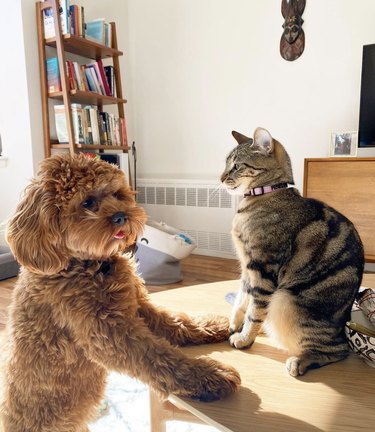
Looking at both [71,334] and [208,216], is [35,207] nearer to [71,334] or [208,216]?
[71,334]

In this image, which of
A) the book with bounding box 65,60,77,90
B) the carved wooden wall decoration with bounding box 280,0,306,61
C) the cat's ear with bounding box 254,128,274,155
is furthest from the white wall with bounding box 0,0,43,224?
the cat's ear with bounding box 254,128,274,155

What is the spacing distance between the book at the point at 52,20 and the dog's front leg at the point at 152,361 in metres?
2.49

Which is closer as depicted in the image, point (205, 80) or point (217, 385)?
point (217, 385)

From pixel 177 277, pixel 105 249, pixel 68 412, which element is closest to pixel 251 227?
pixel 105 249

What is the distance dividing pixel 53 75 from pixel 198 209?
5.44 feet

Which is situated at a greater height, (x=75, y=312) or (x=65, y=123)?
(x=65, y=123)

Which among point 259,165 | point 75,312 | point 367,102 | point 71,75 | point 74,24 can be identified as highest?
point 74,24

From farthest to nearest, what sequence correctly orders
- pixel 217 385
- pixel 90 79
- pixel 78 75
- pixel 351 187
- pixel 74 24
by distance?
pixel 90 79
pixel 78 75
pixel 74 24
pixel 351 187
pixel 217 385

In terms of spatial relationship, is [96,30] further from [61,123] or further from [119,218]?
[119,218]

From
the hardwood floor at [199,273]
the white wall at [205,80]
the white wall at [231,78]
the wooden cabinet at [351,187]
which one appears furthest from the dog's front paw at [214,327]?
the white wall at [231,78]

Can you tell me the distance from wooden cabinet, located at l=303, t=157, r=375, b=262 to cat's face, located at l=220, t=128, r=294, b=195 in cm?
156

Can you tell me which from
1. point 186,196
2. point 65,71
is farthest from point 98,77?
point 186,196

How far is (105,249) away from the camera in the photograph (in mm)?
701

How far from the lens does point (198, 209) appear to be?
331 cm
